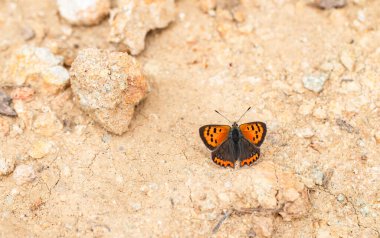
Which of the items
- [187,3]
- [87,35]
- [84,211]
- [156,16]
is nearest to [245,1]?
[187,3]

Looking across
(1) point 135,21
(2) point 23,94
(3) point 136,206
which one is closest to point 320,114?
(3) point 136,206

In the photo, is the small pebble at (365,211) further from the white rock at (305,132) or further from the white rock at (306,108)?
the white rock at (306,108)

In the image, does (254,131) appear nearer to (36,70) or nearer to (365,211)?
(365,211)

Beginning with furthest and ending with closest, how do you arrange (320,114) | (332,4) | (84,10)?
(332,4) < (84,10) < (320,114)

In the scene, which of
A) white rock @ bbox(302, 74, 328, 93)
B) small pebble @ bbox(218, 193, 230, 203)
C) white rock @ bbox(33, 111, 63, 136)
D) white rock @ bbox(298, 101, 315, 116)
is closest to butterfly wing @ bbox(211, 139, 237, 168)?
small pebble @ bbox(218, 193, 230, 203)

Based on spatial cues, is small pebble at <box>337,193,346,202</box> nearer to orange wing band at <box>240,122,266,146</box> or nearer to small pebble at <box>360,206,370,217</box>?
small pebble at <box>360,206,370,217</box>

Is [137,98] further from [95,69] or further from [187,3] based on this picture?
[187,3]

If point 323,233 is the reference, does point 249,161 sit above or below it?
above
